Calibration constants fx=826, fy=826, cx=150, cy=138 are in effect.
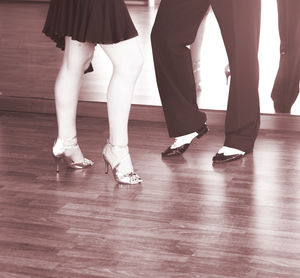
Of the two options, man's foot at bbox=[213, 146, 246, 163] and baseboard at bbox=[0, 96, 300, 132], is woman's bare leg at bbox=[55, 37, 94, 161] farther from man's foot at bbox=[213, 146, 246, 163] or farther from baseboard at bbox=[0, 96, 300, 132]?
baseboard at bbox=[0, 96, 300, 132]

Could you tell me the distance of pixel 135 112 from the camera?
4469 mm

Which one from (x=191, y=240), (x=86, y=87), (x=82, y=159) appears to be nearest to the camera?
(x=191, y=240)

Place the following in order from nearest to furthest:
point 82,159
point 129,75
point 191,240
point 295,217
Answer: point 191,240 → point 295,217 → point 129,75 → point 82,159

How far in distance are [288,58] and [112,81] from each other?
137 cm

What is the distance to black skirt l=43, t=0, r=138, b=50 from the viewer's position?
322 centimetres

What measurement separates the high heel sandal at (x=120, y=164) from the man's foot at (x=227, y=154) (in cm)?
46

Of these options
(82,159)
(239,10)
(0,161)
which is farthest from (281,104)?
(0,161)

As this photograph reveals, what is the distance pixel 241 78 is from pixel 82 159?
0.82m

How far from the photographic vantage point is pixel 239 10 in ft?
12.1

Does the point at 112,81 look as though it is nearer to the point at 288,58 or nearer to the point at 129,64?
the point at 129,64

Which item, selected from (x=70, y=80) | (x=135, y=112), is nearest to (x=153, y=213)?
(x=70, y=80)

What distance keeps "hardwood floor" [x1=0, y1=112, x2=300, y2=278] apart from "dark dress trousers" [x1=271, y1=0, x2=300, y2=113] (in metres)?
0.29

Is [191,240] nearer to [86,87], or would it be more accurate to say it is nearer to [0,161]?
[0,161]

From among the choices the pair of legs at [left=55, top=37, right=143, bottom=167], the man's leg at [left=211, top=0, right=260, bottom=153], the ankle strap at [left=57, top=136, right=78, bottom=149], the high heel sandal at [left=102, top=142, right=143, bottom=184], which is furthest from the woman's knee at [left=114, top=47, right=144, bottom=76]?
the man's leg at [left=211, top=0, right=260, bottom=153]
